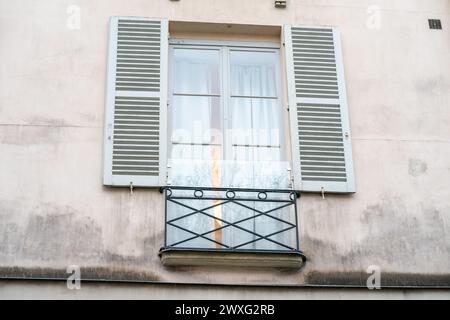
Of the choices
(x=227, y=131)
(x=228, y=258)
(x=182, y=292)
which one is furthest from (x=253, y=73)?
(x=182, y=292)

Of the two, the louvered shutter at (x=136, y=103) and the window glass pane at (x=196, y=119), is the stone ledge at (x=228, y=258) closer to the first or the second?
the louvered shutter at (x=136, y=103)

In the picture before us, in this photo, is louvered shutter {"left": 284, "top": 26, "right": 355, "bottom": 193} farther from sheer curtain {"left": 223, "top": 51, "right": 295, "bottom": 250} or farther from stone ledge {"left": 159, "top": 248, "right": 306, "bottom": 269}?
stone ledge {"left": 159, "top": 248, "right": 306, "bottom": 269}

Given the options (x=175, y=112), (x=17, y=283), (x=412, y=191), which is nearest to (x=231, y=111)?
(x=175, y=112)

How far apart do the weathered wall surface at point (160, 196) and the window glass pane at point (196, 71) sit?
1.21ft

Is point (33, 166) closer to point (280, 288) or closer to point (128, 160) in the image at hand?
point (128, 160)

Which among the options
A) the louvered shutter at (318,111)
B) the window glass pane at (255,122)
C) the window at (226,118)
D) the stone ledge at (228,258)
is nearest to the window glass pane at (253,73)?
the window at (226,118)

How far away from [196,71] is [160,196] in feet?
5.16

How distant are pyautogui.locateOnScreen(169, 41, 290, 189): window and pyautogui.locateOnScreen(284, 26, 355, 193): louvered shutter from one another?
248mm

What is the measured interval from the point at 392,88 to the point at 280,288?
247 cm

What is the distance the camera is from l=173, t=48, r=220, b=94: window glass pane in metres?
8.86

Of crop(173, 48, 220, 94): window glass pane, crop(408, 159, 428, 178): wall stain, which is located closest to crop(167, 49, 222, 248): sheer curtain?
crop(173, 48, 220, 94): window glass pane

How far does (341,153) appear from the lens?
8367mm

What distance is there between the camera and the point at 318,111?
8.55 meters

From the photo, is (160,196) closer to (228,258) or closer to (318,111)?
(228,258)
